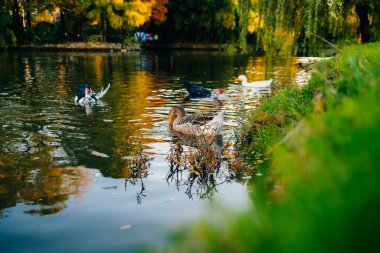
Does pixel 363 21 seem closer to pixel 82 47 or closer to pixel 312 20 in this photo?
pixel 312 20

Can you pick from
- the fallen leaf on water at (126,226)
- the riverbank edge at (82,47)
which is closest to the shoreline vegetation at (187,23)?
the riverbank edge at (82,47)

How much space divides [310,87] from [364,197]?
837 centimetres

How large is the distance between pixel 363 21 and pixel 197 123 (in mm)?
8176

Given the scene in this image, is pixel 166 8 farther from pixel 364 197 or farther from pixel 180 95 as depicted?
pixel 364 197

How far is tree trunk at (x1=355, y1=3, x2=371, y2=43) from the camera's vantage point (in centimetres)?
1466

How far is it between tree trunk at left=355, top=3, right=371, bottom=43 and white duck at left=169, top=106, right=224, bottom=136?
23.9 feet

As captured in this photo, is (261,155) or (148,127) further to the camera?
(148,127)

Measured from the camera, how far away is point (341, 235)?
53.6 inches

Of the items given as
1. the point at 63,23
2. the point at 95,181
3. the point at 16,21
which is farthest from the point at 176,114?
the point at 63,23

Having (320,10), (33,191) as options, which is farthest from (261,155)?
(320,10)

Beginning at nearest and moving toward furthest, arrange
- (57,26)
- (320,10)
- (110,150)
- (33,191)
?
(33,191)
(110,150)
(320,10)
(57,26)

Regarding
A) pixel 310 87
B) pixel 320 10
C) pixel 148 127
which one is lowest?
pixel 148 127

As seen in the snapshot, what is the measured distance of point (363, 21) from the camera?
1514cm

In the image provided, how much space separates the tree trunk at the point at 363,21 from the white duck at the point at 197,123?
23.9 ft
